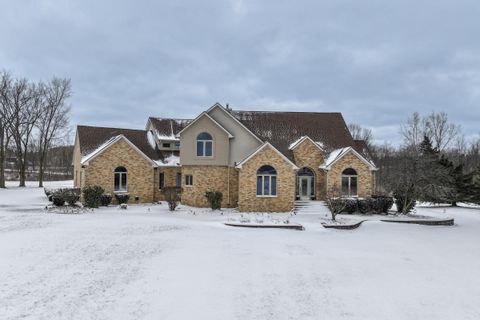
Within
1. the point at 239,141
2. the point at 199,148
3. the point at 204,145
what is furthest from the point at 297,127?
the point at 199,148

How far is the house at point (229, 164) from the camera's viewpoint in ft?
74.7

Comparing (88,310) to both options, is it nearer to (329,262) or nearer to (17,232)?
(329,262)

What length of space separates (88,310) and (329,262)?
708 cm

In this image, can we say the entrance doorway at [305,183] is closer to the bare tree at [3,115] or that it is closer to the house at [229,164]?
the house at [229,164]

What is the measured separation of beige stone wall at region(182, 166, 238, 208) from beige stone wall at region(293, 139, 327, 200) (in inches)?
207

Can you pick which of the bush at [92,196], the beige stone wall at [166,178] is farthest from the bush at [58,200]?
the beige stone wall at [166,178]

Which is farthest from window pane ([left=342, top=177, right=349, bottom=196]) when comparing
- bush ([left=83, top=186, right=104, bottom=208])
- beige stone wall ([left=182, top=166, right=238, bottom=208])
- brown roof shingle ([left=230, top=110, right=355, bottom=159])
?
bush ([left=83, top=186, right=104, bottom=208])

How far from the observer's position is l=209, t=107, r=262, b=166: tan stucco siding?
24.9m

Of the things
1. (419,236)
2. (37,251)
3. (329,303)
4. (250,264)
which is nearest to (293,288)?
(329,303)

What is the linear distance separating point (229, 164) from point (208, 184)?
204 centimetres

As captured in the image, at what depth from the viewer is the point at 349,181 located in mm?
24578

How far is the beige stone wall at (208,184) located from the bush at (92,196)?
18.4ft

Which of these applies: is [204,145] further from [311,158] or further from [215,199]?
[311,158]

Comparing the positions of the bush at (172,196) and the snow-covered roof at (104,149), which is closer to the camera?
the bush at (172,196)
